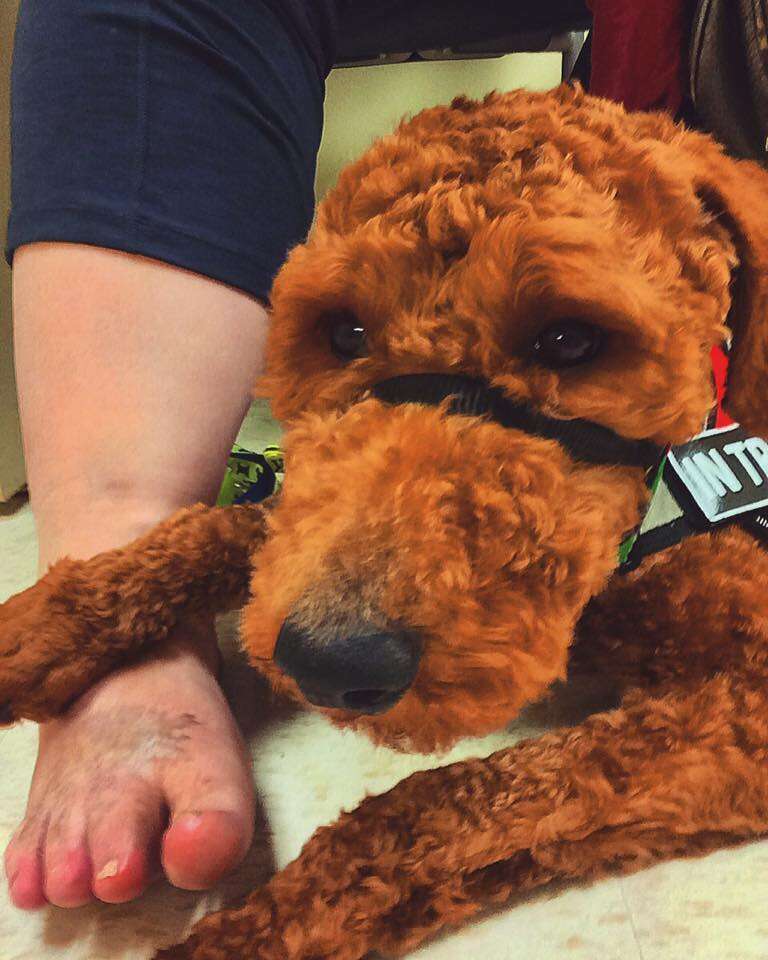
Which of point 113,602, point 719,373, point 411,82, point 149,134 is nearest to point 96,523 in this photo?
point 113,602

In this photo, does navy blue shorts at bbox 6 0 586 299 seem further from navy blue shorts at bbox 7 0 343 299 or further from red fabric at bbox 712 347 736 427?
red fabric at bbox 712 347 736 427

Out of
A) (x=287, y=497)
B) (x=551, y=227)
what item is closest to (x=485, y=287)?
(x=551, y=227)

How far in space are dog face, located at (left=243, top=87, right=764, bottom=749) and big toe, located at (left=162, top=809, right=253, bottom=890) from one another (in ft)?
0.40

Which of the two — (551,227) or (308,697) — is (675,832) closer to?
(308,697)

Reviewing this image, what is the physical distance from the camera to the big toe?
45cm

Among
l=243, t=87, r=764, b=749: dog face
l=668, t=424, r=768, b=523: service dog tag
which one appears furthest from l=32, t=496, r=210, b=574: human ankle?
l=668, t=424, r=768, b=523: service dog tag

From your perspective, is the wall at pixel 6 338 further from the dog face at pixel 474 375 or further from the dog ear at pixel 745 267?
the dog ear at pixel 745 267

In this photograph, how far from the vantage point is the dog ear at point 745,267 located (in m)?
0.51

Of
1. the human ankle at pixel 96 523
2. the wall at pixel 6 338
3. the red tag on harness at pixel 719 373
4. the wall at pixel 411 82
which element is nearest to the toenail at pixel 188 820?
the human ankle at pixel 96 523

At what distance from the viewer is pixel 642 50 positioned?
820 millimetres

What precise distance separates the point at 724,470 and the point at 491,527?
312 millimetres

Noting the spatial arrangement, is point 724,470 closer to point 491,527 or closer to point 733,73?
point 491,527

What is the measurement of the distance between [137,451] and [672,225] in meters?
0.44

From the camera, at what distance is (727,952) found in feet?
1.48
